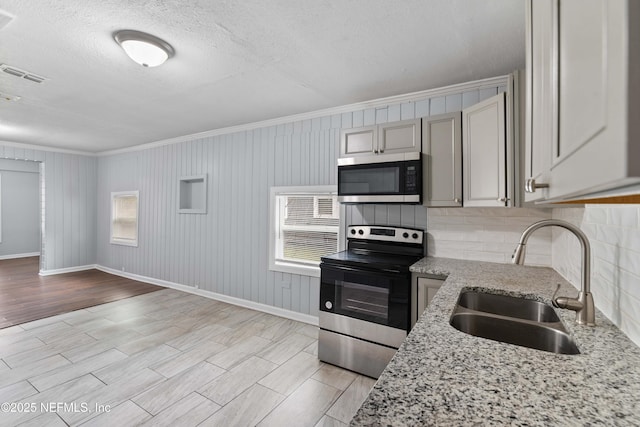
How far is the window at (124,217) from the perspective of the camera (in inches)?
227

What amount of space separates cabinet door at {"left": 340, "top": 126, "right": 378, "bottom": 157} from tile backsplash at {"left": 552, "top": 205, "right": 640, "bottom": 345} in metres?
1.56

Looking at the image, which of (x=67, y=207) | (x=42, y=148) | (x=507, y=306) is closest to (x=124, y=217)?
(x=67, y=207)

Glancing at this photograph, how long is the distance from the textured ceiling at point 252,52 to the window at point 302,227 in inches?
40.8

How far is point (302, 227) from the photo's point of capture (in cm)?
369

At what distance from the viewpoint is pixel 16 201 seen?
24.3 feet

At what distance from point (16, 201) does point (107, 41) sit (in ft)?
26.8

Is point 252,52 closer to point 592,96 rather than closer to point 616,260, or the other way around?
point 592,96

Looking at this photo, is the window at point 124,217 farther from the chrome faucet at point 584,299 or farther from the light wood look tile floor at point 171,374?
the chrome faucet at point 584,299

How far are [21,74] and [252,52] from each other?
2154 millimetres

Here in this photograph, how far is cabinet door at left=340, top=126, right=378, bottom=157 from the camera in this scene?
8.84 ft

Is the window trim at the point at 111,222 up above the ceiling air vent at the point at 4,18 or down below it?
below

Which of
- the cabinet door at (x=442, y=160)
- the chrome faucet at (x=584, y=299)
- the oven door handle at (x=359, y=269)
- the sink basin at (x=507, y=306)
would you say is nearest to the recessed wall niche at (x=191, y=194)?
the oven door handle at (x=359, y=269)

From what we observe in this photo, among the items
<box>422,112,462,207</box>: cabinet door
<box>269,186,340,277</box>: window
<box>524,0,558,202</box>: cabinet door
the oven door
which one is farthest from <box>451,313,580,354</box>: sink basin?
<box>269,186,340,277</box>: window

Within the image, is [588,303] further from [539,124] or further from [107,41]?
[107,41]
